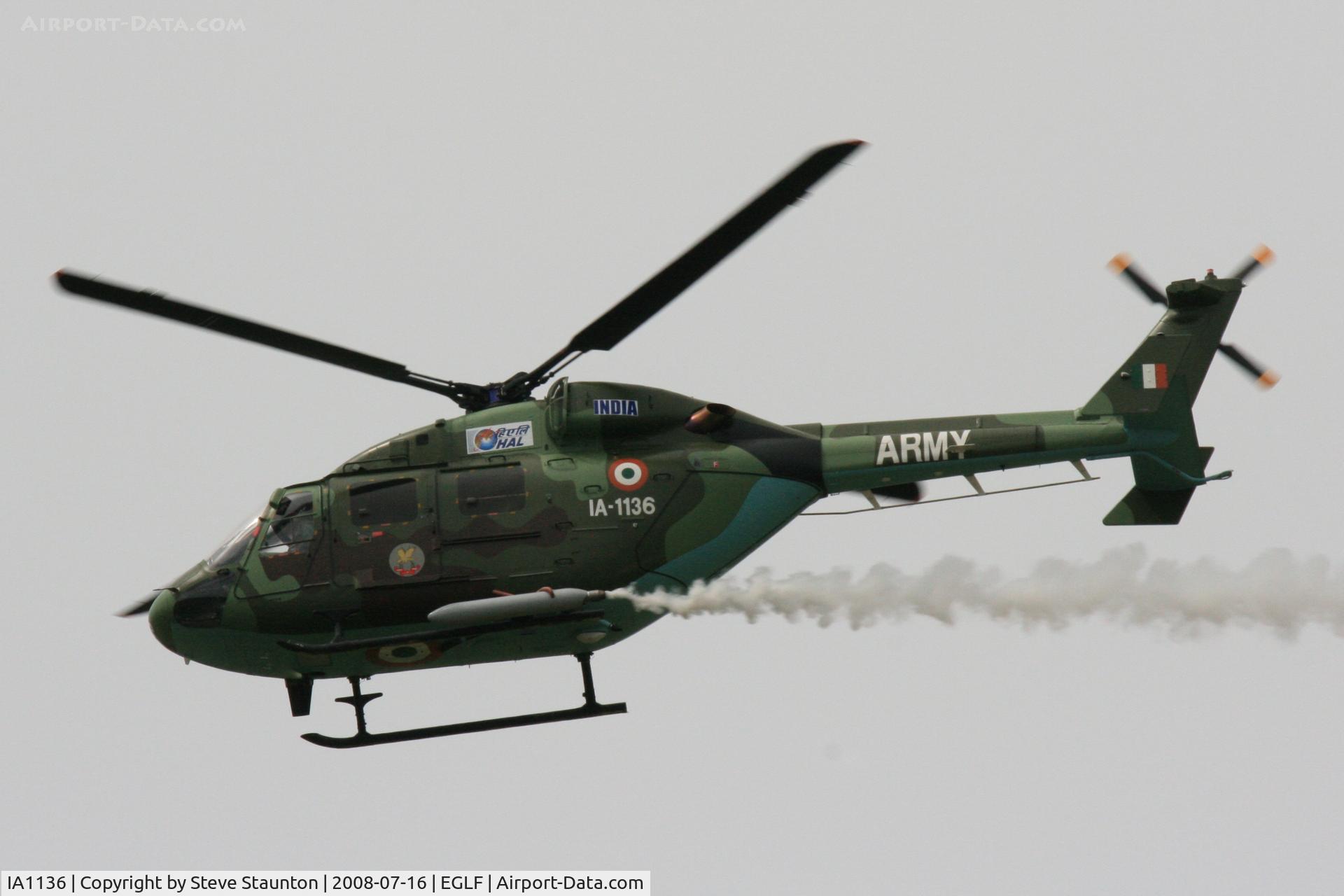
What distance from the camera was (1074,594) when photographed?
18156 mm

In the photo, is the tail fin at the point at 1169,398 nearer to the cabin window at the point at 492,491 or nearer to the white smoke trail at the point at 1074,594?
the white smoke trail at the point at 1074,594

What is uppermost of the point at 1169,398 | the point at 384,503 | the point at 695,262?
the point at 695,262

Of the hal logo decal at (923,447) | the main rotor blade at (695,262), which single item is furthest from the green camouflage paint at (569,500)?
the main rotor blade at (695,262)

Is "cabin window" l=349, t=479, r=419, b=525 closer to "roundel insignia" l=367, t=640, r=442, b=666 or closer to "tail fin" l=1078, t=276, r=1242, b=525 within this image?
"roundel insignia" l=367, t=640, r=442, b=666

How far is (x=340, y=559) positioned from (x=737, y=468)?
14.7 feet

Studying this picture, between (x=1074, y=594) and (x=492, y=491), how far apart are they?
6621 mm

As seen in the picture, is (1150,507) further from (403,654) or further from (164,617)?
(164,617)

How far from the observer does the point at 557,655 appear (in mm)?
18141

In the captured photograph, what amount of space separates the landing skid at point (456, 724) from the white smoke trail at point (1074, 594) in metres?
1.82

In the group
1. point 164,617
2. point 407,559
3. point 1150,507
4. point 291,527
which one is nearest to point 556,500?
point 407,559

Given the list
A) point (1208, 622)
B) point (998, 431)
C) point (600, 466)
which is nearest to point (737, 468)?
point (600, 466)

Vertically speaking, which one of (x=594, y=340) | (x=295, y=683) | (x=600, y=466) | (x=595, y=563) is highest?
(x=594, y=340)

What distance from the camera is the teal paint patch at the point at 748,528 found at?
1769 centimetres

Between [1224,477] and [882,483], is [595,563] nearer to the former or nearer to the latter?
[882,483]
